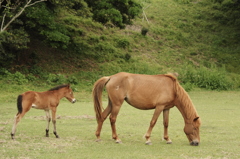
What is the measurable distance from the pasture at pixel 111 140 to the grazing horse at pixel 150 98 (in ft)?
1.67

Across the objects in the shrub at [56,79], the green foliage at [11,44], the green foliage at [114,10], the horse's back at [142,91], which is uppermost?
the green foliage at [114,10]

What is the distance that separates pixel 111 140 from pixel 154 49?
24075 mm

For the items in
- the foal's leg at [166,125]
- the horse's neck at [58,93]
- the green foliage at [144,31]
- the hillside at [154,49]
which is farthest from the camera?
the green foliage at [144,31]

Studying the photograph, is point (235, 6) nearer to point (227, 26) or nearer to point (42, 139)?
point (227, 26)

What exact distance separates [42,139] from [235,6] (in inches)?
1295

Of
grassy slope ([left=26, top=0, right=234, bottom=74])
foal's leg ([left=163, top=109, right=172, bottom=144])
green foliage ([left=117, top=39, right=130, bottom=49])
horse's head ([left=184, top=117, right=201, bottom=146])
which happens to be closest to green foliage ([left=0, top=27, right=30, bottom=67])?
grassy slope ([left=26, top=0, right=234, bottom=74])

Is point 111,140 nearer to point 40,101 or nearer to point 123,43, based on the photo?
point 40,101

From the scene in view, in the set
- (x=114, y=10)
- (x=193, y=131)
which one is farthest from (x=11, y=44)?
(x=193, y=131)

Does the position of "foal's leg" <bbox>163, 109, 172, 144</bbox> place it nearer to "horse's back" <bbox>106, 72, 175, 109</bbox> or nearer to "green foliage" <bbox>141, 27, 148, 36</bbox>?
"horse's back" <bbox>106, 72, 175, 109</bbox>

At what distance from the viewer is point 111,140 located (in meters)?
10.2

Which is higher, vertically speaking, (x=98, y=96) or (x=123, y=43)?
(x=123, y=43)

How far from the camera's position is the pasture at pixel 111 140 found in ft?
27.8

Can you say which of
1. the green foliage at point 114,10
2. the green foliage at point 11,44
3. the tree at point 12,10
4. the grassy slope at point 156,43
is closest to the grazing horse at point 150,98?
the tree at point 12,10

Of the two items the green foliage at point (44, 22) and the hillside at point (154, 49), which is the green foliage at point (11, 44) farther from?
the hillside at point (154, 49)
